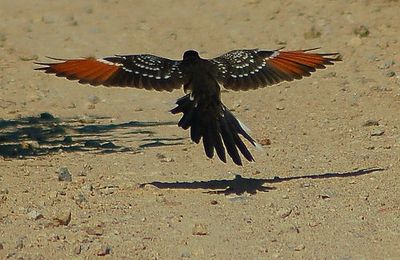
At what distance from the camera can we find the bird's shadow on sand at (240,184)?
911 centimetres

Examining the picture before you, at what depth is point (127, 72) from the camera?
924 cm

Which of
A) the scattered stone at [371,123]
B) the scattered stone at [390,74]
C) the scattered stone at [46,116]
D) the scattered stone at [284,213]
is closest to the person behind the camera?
the scattered stone at [284,213]

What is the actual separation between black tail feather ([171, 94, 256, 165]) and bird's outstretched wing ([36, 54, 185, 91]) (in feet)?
0.84

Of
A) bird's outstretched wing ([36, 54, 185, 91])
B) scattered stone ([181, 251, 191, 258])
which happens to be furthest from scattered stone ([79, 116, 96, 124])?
scattered stone ([181, 251, 191, 258])

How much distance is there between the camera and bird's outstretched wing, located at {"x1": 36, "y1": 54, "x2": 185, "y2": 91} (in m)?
9.09

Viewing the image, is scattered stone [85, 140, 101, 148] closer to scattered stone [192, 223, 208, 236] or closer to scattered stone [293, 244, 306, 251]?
scattered stone [192, 223, 208, 236]

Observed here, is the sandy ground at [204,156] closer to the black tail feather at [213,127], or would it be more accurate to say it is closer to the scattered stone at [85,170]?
the scattered stone at [85,170]

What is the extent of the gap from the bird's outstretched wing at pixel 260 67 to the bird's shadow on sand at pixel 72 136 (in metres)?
1.97

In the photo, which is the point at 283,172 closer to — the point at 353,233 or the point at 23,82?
the point at 353,233

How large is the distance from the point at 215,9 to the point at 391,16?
3.79 meters

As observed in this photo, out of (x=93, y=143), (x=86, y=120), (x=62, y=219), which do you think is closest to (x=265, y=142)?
(x=93, y=143)

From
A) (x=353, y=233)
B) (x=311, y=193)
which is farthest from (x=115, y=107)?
(x=353, y=233)

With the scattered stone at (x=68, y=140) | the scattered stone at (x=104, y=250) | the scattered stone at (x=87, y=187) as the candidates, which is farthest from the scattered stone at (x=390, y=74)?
the scattered stone at (x=104, y=250)

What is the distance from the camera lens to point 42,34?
20.0 metres
